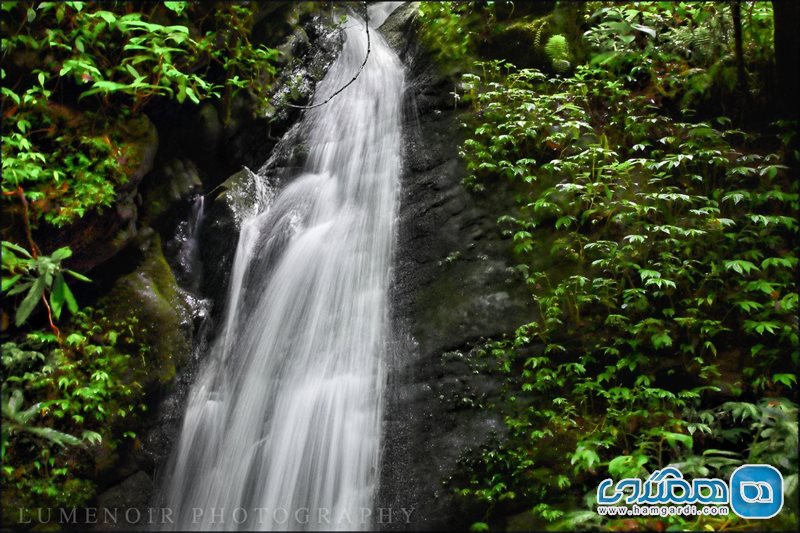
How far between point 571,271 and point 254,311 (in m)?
3.44

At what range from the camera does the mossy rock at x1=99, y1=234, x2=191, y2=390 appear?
5.56 metres

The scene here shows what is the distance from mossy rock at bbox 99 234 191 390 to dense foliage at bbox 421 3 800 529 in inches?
133

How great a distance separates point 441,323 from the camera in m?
4.93

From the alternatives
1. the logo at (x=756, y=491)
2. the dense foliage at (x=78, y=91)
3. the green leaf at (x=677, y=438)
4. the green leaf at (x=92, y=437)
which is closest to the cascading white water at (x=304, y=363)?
the green leaf at (x=92, y=437)

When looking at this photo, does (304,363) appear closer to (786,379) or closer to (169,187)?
(169,187)

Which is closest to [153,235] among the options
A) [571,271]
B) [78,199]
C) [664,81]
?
[78,199]

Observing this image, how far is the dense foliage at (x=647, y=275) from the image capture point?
152 inches

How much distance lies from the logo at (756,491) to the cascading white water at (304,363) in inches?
102

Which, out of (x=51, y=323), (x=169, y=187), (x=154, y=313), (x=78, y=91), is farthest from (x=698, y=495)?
(x=78, y=91)

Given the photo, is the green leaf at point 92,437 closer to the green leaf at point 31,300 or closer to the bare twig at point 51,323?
the bare twig at point 51,323

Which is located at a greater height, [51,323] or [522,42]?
[522,42]

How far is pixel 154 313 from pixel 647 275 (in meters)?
4.94

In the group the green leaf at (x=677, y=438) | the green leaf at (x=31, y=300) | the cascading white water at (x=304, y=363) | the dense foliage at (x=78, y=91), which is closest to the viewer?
the green leaf at (x=677, y=438)

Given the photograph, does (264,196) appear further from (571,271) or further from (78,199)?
(571,271)
